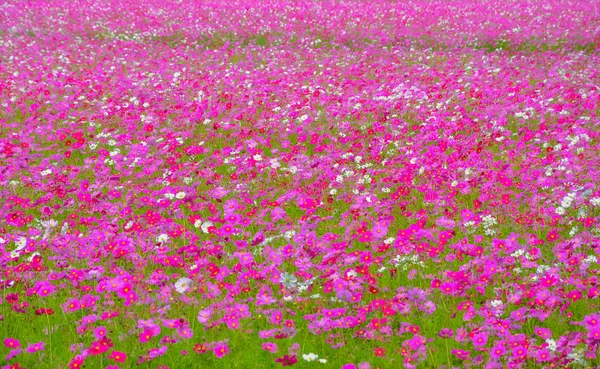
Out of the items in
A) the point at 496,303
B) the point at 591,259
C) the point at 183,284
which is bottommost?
the point at 183,284

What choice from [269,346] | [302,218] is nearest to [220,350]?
[269,346]

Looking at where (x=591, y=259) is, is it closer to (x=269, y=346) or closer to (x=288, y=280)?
(x=288, y=280)

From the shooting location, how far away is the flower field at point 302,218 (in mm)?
4051

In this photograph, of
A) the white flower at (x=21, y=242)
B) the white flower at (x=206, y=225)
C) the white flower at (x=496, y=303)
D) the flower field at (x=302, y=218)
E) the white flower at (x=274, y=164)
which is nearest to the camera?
the flower field at (x=302, y=218)

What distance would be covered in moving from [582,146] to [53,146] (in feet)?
24.9

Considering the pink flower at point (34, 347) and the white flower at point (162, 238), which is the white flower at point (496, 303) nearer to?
the white flower at point (162, 238)

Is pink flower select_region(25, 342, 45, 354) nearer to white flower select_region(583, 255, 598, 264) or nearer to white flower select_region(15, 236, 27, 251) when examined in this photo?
white flower select_region(15, 236, 27, 251)

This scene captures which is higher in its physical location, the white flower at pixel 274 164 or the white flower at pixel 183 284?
the white flower at pixel 183 284

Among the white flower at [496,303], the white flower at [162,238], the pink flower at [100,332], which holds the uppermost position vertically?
the white flower at [496,303]

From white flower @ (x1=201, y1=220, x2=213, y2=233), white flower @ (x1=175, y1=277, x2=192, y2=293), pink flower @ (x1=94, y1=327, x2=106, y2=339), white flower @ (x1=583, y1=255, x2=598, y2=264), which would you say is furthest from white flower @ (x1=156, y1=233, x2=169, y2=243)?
white flower @ (x1=583, y1=255, x2=598, y2=264)

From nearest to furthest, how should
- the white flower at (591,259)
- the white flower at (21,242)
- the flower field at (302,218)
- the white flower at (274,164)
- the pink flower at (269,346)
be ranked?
the pink flower at (269,346) < the flower field at (302,218) < the white flower at (591,259) < the white flower at (21,242) < the white flower at (274,164)

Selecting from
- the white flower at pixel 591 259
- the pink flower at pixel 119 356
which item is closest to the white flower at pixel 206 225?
the pink flower at pixel 119 356

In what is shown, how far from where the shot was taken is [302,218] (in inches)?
239

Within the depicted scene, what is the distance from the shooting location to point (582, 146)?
292 inches
